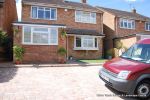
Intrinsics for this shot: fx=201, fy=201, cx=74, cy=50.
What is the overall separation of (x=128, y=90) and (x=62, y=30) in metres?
10.6

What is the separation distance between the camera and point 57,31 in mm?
16625

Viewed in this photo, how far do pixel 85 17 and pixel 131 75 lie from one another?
Answer: 18895mm

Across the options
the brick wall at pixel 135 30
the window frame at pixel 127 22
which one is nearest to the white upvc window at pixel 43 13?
the brick wall at pixel 135 30

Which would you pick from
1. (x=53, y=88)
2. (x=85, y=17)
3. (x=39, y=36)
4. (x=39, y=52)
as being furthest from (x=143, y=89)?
(x=85, y=17)

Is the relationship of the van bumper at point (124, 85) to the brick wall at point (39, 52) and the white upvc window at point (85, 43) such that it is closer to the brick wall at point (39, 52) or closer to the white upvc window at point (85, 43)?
the brick wall at point (39, 52)

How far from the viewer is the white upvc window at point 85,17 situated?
2473 centimetres

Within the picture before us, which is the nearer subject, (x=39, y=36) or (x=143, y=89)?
(x=143, y=89)

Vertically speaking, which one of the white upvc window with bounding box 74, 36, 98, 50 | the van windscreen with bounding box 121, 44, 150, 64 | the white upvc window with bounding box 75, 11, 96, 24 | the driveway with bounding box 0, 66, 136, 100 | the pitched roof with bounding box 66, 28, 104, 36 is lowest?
the driveway with bounding box 0, 66, 136, 100

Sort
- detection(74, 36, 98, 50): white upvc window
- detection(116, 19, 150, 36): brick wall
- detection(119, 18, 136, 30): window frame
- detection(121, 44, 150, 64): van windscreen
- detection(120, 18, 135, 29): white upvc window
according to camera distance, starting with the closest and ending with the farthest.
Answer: detection(121, 44, 150, 64): van windscreen → detection(74, 36, 98, 50): white upvc window → detection(116, 19, 150, 36): brick wall → detection(119, 18, 136, 30): window frame → detection(120, 18, 135, 29): white upvc window

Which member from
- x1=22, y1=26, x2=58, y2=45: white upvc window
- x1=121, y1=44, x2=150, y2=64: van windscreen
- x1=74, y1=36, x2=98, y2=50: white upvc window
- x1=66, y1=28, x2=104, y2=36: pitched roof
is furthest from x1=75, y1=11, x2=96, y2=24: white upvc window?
x1=121, y1=44, x2=150, y2=64: van windscreen

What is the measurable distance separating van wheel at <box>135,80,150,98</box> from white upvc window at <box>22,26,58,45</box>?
33.8 feet

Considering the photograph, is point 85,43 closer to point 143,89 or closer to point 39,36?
point 39,36

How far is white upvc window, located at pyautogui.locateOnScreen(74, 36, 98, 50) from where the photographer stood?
23219mm

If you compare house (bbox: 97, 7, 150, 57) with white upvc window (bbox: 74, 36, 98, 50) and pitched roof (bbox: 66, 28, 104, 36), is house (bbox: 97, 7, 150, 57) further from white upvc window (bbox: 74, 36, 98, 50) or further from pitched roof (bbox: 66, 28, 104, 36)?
white upvc window (bbox: 74, 36, 98, 50)
